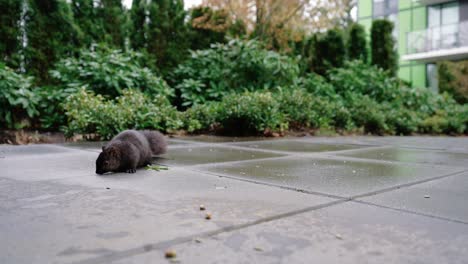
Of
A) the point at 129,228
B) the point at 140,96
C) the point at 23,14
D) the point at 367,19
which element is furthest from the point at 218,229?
the point at 367,19

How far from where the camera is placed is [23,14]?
758 centimetres

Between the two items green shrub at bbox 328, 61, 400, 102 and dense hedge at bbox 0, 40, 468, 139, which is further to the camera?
green shrub at bbox 328, 61, 400, 102

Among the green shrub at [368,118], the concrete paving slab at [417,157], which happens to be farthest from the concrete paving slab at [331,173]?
the green shrub at [368,118]

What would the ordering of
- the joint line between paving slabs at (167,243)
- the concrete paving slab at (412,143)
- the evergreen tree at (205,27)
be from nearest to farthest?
1. the joint line between paving slabs at (167,243)
2. the concrete paving slab at (412,143)
3. the evergreen tree at (205,27)

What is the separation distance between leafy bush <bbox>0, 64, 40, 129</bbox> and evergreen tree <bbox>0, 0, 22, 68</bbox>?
4.55 feet

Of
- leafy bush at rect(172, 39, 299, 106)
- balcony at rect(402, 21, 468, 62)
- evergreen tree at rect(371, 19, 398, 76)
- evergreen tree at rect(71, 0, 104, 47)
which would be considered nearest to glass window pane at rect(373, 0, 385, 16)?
balcony at rect(402, 21, 468, 62)

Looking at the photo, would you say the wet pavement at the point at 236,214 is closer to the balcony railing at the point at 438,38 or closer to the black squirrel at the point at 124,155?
the black squirrel at the point at 124,155

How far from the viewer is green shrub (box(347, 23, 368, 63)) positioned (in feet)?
48.7

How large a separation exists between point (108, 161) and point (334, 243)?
1.90 meters

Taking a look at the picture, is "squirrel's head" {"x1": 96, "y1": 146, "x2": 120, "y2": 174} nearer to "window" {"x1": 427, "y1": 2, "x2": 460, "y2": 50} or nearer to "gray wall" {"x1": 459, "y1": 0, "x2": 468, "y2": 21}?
"window" {"x1": 427, "y1": 2, "x2": 460, "y2": 50}

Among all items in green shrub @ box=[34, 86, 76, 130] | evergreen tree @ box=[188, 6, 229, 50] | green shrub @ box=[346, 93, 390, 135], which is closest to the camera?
green shrub @ box=[34, 86, 76, 130]

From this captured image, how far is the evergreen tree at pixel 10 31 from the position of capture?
284 inches

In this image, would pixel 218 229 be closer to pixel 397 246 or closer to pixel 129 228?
pixel 129 228

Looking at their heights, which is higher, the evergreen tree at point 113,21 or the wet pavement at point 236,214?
the evergreen tree at point 113,21
